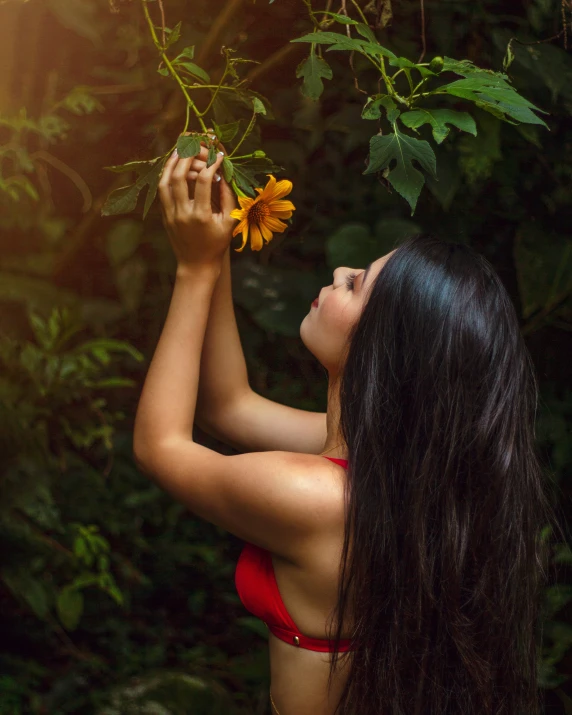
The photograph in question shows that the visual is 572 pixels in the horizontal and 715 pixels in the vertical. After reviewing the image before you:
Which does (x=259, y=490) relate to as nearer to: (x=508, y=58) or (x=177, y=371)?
(x=177, y=371)

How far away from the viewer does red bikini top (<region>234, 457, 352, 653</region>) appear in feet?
3.88

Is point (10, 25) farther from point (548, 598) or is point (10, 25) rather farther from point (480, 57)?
point (548, 598)

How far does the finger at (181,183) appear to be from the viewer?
3.89 ft

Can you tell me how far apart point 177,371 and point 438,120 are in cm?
52

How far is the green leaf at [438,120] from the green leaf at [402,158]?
29mm

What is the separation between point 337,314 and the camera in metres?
1.24

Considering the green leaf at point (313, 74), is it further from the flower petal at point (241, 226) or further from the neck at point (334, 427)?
the neck at point (334, 427)

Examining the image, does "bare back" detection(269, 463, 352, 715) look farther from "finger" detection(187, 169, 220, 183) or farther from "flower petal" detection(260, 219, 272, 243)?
"finger" detection(187, 169, 220, 183)

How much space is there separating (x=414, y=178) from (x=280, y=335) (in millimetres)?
859

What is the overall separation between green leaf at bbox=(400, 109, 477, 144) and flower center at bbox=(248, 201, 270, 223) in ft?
0.80

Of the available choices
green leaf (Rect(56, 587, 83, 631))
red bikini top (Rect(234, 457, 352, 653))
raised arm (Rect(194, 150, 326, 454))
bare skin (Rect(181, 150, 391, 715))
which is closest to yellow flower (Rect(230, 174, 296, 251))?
bare skin (Rect(181, 150, 391, 715))

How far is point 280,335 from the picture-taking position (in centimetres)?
190

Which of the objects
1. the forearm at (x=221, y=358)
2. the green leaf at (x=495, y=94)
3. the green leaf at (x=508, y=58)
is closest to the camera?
the green leaf at (x=495, y=94)

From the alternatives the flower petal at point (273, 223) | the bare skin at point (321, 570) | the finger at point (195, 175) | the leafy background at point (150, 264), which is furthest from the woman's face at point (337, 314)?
the leafy background at point (150, 264)
